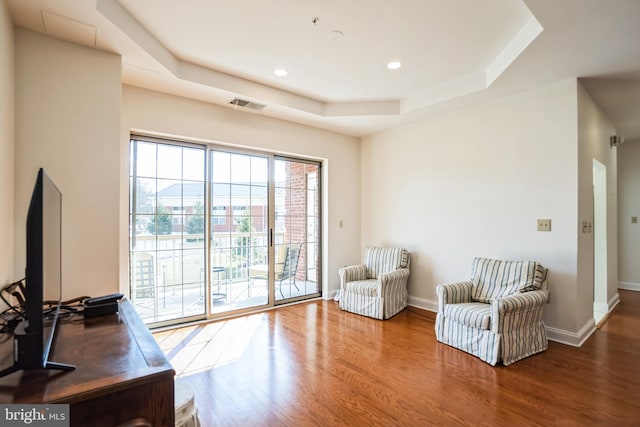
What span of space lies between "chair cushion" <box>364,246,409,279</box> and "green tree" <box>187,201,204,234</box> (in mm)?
2424

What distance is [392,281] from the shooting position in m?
4.03

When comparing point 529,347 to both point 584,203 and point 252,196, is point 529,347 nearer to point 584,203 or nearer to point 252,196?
point 584,203

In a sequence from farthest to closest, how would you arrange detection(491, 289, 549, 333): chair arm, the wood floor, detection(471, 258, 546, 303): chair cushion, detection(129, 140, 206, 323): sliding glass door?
detection(129, 140, 206, 323): sliding glass door
detection(471, 258, 546, 303): chair cushion
detection(491, 289, 549, 333): chair arm
the wood floor

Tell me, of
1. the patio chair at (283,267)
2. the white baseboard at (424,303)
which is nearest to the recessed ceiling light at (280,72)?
the patio chair at (283,267)

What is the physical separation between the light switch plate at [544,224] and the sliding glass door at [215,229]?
294 cm

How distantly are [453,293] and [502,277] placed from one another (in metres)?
0.54

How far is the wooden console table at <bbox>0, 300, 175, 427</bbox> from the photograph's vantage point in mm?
907

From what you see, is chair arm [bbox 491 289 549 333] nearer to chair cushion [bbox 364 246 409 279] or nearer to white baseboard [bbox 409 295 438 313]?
white baseboard [bbox 409 295 438 313]

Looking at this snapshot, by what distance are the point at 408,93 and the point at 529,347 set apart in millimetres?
3083

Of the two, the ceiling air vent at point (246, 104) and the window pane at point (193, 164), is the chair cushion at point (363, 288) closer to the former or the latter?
the window pane at point (193, 164)

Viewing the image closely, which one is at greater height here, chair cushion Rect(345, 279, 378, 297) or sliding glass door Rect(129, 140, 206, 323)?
sliding glass door Rect(129, 140, 206, 323)

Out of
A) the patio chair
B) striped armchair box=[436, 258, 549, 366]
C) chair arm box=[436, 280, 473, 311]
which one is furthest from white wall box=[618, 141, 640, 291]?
the patio chair

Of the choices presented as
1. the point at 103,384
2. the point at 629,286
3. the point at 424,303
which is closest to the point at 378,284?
the point at 424,303

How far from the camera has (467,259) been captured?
12.8 ft
